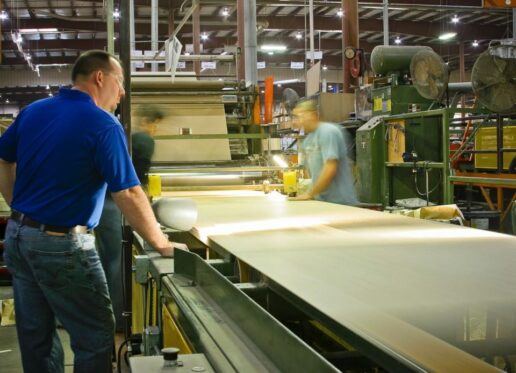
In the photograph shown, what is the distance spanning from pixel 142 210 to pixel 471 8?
15.8m

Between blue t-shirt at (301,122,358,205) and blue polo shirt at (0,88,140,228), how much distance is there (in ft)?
8.30

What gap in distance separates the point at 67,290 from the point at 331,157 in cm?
270

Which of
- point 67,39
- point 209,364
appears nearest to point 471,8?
point 67,39

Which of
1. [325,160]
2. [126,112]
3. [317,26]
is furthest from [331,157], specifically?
[317,26]

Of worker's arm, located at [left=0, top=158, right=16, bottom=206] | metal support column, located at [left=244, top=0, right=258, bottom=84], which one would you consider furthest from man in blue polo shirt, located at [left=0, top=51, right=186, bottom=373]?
metal support column, located at [left=244, top=0, right=258, bottom=84]

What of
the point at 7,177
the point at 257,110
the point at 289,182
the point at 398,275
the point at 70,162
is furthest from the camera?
the point at 257,110

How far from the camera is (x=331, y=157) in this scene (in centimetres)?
461

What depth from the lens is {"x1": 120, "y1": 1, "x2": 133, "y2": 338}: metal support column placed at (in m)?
3.04

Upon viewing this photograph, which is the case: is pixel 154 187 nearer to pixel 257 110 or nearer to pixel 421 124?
pixel 257 110

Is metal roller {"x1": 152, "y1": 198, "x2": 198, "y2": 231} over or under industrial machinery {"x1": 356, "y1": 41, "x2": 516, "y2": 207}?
under

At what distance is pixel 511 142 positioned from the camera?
25.0 ft

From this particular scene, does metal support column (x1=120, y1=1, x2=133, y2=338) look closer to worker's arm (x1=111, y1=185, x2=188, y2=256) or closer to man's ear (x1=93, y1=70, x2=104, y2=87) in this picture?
man's ear (x1=93, y1=70, x2=104, y2=87)

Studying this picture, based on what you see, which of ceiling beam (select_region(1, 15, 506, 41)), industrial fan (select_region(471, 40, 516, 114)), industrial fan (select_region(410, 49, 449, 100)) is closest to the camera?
industrial fan (select_region(471, 40, 516, 114))

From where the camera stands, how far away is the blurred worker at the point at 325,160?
15.2 feet
